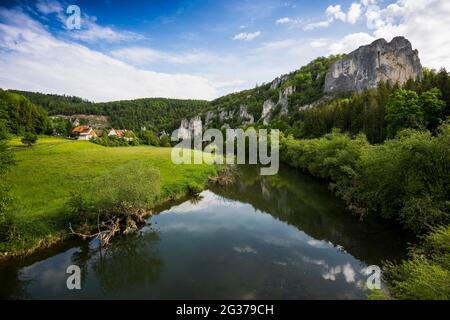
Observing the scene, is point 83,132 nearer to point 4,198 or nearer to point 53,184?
point 53,184

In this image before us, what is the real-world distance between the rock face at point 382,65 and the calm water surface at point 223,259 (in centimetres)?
10340

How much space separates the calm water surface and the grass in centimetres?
199

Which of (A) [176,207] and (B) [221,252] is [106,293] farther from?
(A) [176,207]

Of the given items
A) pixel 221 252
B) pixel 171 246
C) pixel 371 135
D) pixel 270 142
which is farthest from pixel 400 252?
pixel 270 142

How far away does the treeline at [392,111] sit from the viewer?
4331 centimetres

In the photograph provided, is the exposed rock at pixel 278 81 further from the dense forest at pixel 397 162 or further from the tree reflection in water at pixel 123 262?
the tree reflection in water at pixel 123 262

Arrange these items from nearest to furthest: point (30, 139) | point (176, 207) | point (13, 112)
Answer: point (176, 207), point (30, 139), point (13, 112)

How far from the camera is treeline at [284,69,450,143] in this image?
43.3 meters

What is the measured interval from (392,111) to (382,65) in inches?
3321

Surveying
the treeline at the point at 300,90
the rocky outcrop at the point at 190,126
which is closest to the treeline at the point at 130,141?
the rocky outcrop at the point at 190,126

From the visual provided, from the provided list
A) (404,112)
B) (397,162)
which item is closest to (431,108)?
(404,112)

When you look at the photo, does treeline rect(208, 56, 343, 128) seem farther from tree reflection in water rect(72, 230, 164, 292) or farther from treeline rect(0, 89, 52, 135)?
tree reflection in water rect(72, 230, 164, 292)

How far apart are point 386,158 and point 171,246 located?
19.6m

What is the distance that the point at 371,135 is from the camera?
53.0 m
